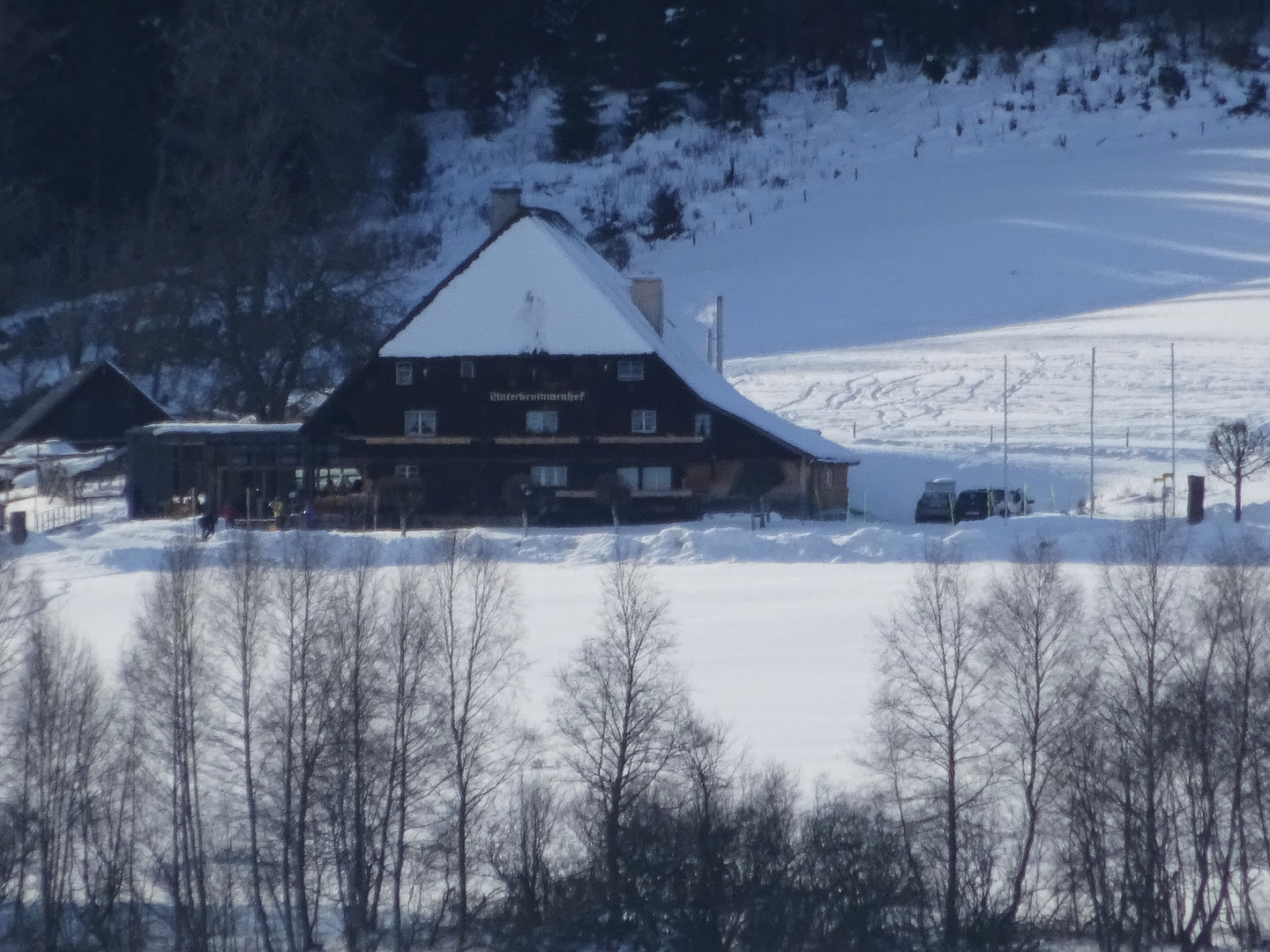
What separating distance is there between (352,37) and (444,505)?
105 feet

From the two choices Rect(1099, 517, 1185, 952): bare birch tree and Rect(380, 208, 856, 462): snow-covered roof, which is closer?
Rect(1099, 517, 1185, 952): bare birch tree

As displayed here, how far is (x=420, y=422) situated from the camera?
36.9 meters

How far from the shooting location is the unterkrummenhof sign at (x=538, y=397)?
36469 mm

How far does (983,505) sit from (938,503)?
90 cm

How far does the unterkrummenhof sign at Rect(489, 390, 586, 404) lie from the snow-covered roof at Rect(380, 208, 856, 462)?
84cm

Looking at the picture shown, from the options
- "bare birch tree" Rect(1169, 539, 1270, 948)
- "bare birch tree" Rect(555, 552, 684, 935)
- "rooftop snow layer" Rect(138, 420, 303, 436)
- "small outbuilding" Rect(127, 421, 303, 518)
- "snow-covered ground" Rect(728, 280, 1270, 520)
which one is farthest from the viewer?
"snow-covered ground" Rect(728, 280, 1270, 520)

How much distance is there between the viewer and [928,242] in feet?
209

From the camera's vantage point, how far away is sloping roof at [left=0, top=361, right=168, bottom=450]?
46.2m

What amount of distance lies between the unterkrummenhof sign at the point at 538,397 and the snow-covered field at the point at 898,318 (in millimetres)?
4863

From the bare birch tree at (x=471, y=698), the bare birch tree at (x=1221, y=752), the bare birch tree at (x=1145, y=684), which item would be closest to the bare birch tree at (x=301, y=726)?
the bare birch tree at (x=471, y=698)

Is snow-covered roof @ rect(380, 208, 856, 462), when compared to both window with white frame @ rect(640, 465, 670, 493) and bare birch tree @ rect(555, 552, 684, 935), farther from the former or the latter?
bare birch tree @ rect(555, 552, 684, 935)

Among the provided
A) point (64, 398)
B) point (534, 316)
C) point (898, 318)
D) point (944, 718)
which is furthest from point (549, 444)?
point (898, 318)

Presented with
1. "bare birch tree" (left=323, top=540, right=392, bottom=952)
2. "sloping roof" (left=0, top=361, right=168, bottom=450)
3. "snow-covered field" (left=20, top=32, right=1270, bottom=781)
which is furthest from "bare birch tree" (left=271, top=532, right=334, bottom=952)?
"sloping roof" (left=0, top=361, right=168, bottom=450)

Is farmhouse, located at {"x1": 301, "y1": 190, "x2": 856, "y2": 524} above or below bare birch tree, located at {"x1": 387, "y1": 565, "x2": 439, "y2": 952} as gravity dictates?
above
